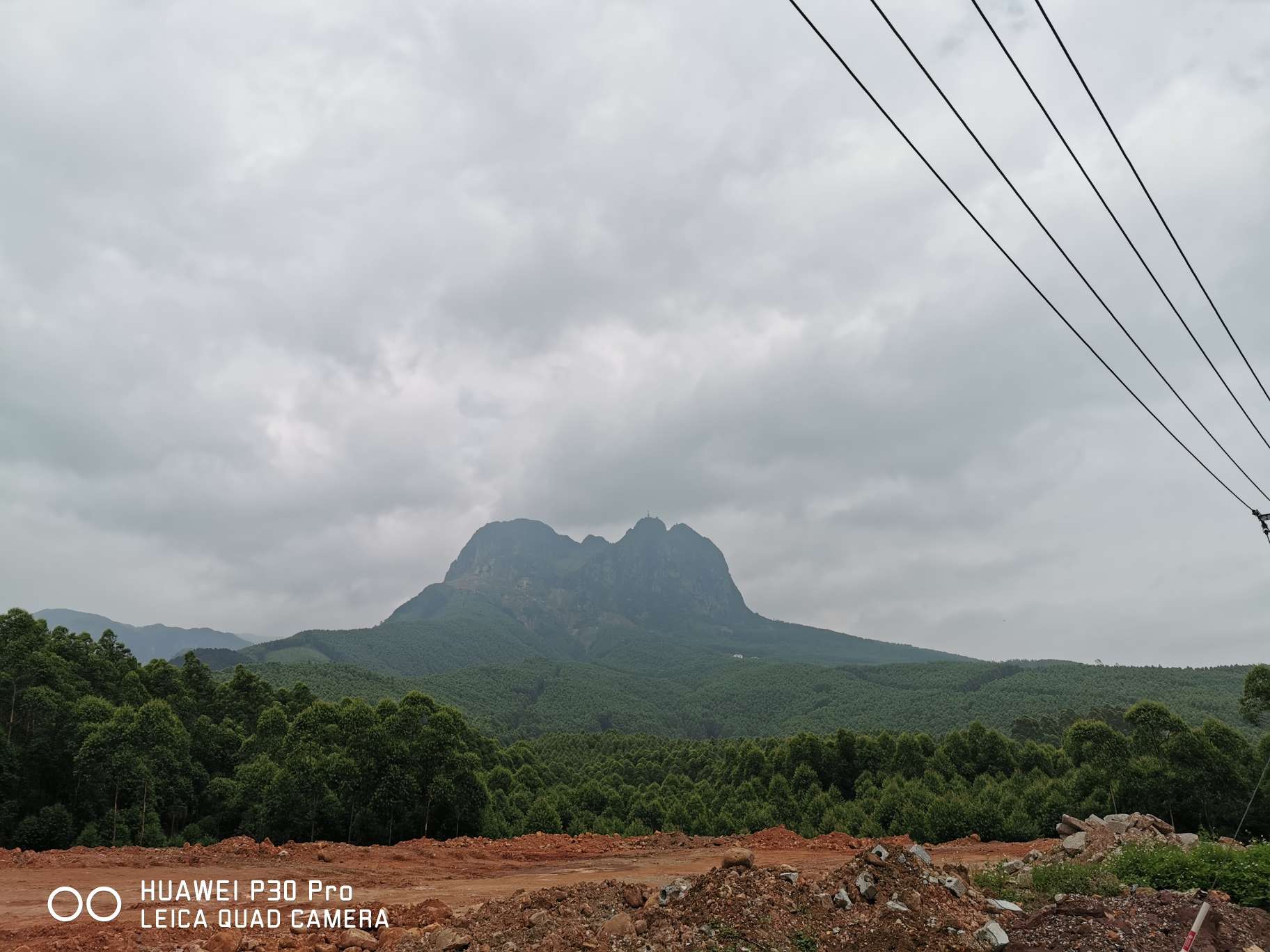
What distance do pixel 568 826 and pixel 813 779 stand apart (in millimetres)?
14220

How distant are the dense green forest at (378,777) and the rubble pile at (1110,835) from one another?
9557mm

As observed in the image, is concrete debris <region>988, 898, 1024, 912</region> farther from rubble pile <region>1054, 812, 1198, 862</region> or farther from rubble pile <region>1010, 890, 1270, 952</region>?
rubble pile <region>1054, 812, 1198, 862</region>

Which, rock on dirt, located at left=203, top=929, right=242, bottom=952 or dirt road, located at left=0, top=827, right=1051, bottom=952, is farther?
dirt road, located at left=0, top=827, right=1051, bottom=952

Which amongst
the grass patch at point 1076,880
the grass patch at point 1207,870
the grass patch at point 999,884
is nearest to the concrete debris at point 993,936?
the grass patch at point 999,884

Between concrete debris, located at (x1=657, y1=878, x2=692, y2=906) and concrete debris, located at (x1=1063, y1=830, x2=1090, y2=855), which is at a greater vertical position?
concrete debris, located at (x1=657, y1=878, x2=692, y2=906)

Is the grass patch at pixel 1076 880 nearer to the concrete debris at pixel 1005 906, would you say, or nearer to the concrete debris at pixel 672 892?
the concrete debris at pixel 1005 906

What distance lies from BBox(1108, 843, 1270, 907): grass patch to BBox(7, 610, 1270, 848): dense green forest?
17012mm

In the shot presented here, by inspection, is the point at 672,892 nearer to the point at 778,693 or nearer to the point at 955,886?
the point at 955,886

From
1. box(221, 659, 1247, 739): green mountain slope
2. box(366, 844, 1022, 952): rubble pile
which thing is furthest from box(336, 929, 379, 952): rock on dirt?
box(221, 659, 1247, 739): green mountain slope

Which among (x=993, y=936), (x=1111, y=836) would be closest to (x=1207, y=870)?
(x=993, y=936)

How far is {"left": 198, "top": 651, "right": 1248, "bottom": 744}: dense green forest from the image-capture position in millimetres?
88938

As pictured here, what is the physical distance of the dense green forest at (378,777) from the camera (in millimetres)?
25703

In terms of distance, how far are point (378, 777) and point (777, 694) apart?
399ft

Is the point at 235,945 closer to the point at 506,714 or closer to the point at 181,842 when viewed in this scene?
the point at 181,842
